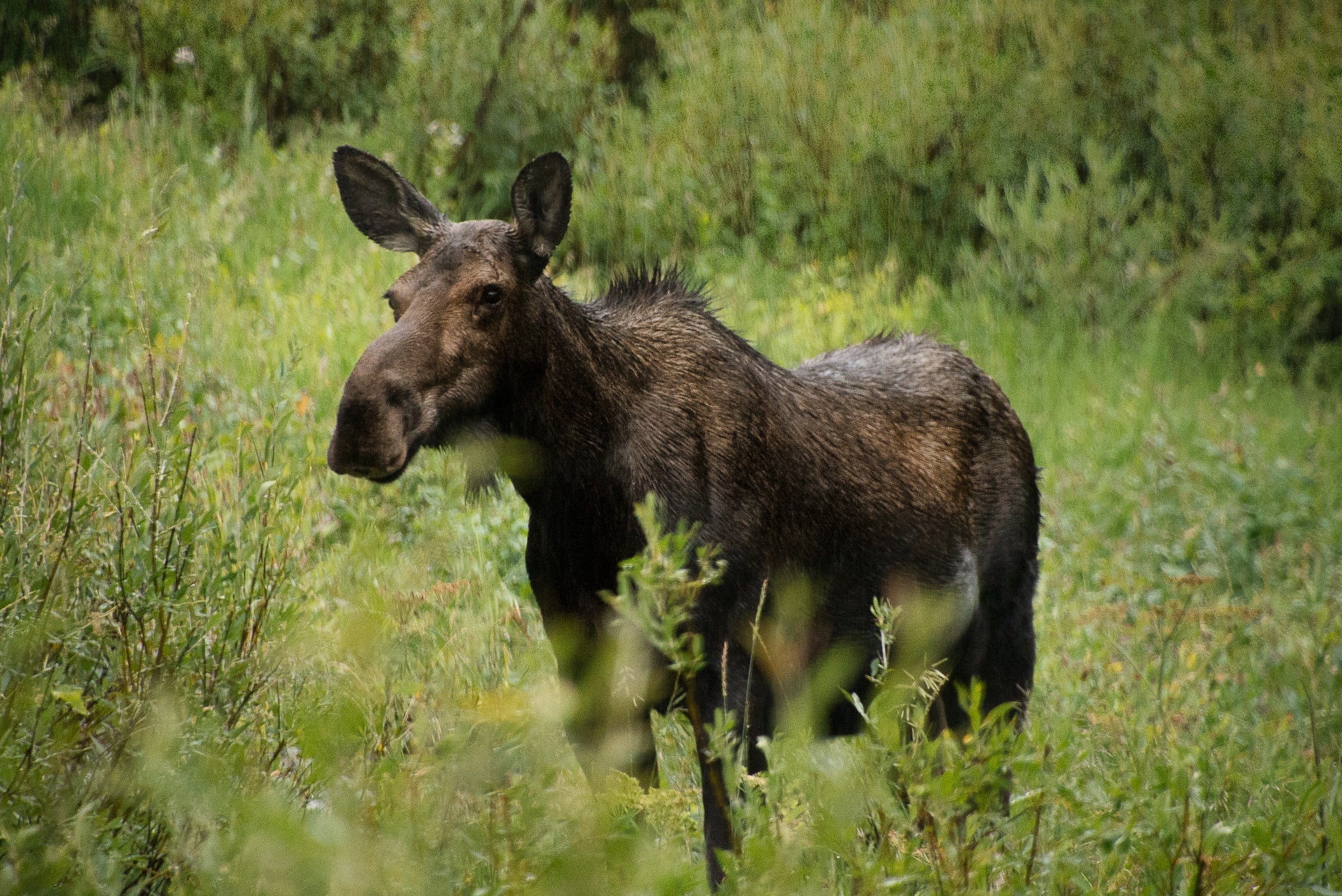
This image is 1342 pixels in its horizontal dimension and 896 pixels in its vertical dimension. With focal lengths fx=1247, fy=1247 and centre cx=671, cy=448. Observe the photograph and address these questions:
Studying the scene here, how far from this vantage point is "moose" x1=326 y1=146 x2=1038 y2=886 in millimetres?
3258

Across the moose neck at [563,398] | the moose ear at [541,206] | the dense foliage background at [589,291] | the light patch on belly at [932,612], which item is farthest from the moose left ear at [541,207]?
the light patch on belly at [932,612]

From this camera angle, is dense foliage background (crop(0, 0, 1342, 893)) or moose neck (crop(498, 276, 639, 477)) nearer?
dense foliage background (crop(0, 0, 1342, 893))

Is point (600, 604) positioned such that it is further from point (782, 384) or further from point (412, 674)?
point (782, 384)

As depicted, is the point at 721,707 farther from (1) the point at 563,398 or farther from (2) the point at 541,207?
(2) the point at 541,207

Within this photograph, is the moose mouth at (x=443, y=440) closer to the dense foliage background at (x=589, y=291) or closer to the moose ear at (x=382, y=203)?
the dense foliage background at (x=589, y=291)

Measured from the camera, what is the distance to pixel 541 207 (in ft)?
11.4

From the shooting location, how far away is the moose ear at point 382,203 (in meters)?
3.73

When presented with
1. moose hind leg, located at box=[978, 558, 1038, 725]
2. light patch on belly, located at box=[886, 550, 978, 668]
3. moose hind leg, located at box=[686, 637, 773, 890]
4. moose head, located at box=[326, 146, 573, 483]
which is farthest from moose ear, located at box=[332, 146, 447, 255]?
moose hind leg, located at box=[978, 558, 1038, 725]

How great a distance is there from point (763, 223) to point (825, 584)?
28.5 ft

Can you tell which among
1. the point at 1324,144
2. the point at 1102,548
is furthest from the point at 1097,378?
the point at 1324,144

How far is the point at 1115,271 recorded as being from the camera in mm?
11312

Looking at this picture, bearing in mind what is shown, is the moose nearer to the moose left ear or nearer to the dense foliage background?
the moose left ear

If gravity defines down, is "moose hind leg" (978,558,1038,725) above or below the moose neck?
below

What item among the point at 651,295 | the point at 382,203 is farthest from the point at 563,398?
the point at 382,203
